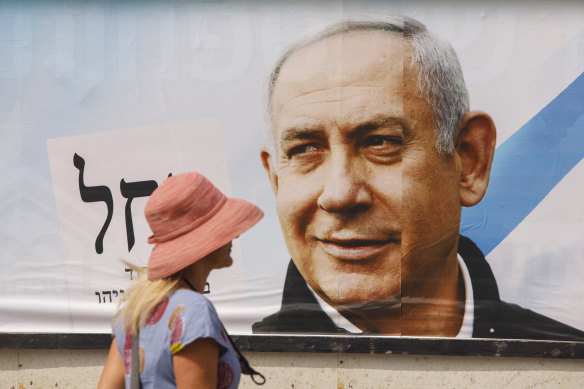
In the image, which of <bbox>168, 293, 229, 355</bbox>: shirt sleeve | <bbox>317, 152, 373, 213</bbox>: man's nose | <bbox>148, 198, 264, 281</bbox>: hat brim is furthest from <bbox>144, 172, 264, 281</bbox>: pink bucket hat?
<bbox>317, 152, 373, 213</bbox>: man's nose

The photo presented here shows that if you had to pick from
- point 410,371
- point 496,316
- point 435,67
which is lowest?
point 410,371

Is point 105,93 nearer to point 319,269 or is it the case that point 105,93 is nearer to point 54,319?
point 54,319

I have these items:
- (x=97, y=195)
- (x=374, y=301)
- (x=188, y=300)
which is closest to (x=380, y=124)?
(x=374, y=301)

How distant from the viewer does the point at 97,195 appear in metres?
4.27

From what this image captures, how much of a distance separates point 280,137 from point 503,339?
1.99 meters

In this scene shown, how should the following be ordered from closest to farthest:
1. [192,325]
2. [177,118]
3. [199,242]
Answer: [192,325], [199,242], [177,118]

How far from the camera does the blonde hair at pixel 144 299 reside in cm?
174

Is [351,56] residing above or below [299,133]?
above

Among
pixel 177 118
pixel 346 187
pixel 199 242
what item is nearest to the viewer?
pixel 199 242

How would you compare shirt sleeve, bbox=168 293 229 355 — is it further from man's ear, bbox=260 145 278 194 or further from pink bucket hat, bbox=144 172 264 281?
man's ear, bbox=260 145 278 194

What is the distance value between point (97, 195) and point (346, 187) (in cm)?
175

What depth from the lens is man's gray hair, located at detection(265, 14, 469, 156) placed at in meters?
4.02

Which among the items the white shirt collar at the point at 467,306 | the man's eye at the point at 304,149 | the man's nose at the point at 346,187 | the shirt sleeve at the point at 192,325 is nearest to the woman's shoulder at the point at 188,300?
the shirt sleeve at the point at 192,325

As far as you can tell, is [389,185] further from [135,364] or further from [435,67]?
[135,364]
